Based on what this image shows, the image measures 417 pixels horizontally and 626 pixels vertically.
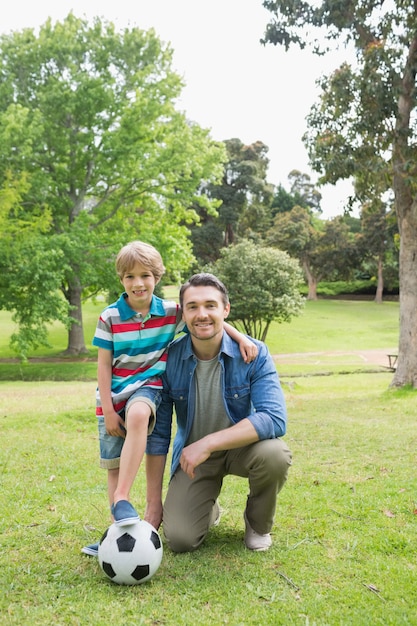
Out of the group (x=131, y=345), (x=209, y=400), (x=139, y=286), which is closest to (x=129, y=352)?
(x=131, y=345)

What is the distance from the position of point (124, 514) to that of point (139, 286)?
4.57 ft

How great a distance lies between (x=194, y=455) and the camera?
3.61 metres

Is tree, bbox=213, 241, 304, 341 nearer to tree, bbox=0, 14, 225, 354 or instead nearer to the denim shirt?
tree, bbox=0, 14, 225, 354

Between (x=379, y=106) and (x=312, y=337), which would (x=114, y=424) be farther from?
(x=312, y=337)

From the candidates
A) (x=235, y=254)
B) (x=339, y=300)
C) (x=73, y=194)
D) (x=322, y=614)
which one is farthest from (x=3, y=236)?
(x=339, y=300)

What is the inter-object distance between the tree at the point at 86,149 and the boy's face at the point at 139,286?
1830cm

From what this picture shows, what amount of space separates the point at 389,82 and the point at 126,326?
443 inches

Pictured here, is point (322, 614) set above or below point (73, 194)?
below

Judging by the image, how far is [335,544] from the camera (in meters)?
3.94

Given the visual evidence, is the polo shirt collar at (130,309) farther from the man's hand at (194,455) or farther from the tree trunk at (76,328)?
the tree trunk at (76,328)

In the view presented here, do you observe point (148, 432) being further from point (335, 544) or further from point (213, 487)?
point (335, 544)

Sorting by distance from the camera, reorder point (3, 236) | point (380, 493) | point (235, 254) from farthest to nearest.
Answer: point (235, 254) → point (3, 236) → point (380, 493)

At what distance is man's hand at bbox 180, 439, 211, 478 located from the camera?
11.8 feet

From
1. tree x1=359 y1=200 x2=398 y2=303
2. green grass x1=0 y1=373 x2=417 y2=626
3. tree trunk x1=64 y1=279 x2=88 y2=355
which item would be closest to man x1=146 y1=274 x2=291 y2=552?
green grass x1=0 y1=373 x2=417 y2=626
